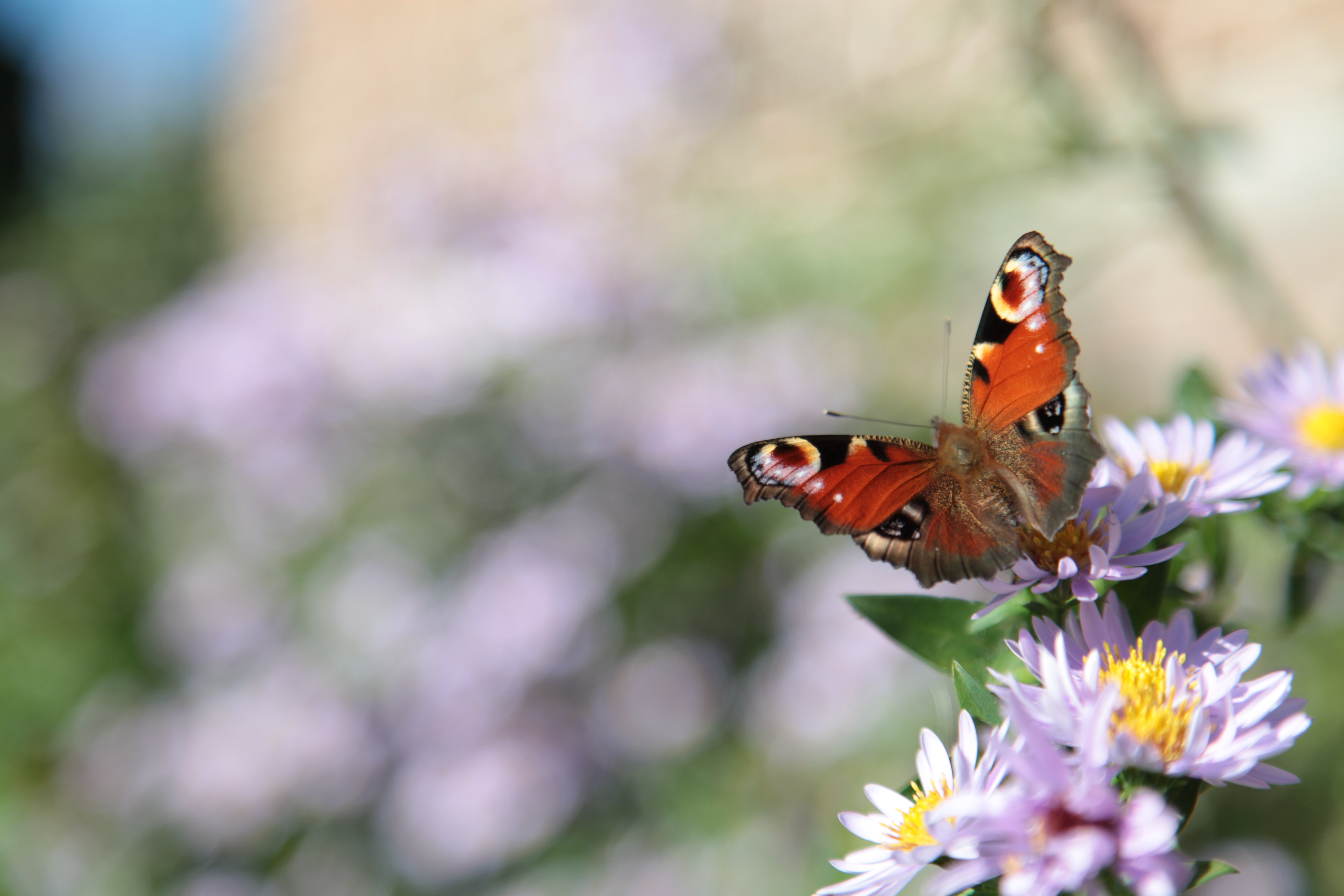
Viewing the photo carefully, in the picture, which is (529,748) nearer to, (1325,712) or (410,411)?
(410,411)

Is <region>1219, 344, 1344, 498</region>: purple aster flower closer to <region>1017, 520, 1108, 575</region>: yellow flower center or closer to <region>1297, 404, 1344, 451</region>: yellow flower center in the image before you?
<region>1297, 404, 1344, 451</region>: yellow flower center

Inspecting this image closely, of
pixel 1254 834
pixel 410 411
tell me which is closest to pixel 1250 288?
pixel 1254 834

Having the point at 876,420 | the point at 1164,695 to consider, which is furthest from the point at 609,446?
the point at 1164,695

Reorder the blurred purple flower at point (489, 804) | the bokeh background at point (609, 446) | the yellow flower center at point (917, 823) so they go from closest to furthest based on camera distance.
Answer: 1. the yellow flower center at point (917, 823)
2. the bokeh background at point (609, 446)
3. the blurred purple flower at point (489, 804)

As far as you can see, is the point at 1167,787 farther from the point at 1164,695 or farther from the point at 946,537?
the point at 946,537

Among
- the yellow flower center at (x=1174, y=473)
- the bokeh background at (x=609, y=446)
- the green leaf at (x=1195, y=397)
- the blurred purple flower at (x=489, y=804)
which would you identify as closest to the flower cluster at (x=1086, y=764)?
the yellow flower center at (x=1174, y=473)

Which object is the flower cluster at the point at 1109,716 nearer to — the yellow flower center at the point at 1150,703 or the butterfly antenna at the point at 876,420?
the yellow flower center at the point at 1150,703
